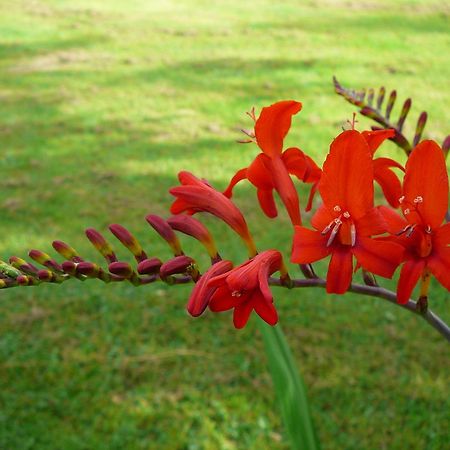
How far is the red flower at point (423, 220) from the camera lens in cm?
58

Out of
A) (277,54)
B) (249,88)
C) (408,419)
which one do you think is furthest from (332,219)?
(277,54)

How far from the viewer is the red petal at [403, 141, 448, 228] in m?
0.57

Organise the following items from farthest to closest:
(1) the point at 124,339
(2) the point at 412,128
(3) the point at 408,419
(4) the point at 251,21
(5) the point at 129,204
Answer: (4) the point at 251,21, (2) the point at 412,128, (5) the point at 129,204, (1) the point at 124,339, (3) the point at 408,419

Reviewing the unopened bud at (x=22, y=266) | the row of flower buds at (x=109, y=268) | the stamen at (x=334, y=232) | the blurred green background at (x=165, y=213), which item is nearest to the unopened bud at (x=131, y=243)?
the row of flower buds at (x=109, y=268)

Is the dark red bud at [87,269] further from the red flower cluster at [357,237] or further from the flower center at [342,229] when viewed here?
the flower center at [342,229]

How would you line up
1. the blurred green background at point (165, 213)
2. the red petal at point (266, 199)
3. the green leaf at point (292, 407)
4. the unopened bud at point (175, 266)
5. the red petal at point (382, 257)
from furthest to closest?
the blurred green background at point (165, 213) → the green leaf at point (292, 407) → the red petal at point (266, 199) → the unopened bud at point (175, 266) → the red petal at point (382, 257)

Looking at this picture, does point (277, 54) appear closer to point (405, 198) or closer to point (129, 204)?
point (129, 204)

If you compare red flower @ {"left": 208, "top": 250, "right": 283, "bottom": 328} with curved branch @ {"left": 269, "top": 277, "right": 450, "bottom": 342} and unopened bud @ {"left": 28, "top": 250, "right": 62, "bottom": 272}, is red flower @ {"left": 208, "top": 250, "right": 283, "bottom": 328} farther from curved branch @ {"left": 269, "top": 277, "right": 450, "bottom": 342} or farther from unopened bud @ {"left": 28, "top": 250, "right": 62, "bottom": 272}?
unopened bud @ {"left": 28, "top": 250, "right": 62, "bottom": 272}

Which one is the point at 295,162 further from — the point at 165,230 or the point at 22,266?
the point at 22,266

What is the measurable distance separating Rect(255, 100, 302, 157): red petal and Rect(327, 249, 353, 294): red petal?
7.2 inches

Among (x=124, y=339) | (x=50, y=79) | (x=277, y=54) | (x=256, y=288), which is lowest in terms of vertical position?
(x=124, y=339)

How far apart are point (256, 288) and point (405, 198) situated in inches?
6.2

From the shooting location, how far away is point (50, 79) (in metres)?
5.66

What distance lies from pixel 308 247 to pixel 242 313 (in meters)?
0.09
